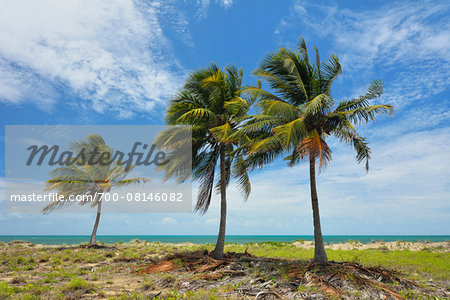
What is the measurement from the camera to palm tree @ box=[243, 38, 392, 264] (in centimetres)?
1127

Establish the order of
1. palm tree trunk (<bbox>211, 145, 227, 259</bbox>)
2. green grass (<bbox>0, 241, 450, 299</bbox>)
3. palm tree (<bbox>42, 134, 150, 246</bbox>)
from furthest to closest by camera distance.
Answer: palm tree (<bbox>42, 134, 150, 246</bbox>) → palm tree trunk (<bbox>211, 145, 227, 259</bbox>) → green grass (<bbox>0, 241, 450, 299</bbox>)

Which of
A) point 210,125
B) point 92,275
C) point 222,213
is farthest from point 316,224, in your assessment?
point 92,275

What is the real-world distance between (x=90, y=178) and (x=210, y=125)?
13.9 m

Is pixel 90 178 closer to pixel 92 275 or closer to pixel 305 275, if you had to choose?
pixel 92 275

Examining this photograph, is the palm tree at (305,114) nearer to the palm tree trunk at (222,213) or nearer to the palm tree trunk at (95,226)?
the palm tree trunk at (222,213)

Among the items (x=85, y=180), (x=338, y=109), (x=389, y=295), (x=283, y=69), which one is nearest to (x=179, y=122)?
(x=283, y=69)

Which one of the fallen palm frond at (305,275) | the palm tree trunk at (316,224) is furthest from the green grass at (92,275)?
the palm tree trunk at (316,224)

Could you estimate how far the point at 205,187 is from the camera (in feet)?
51.9

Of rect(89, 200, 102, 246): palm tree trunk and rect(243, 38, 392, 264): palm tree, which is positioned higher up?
rect(243, 38, 392, 264): palm tree

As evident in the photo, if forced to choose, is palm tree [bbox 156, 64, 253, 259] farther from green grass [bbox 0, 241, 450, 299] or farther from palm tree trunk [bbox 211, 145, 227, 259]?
green grass [bbox 0, 241, 450, 299]

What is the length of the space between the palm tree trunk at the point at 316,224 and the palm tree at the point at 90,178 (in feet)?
47.7

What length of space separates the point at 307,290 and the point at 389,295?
243cm

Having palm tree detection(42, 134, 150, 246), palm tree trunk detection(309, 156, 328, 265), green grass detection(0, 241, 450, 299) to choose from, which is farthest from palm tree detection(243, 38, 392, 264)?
palm tree detection(42, 134, 150, 246)

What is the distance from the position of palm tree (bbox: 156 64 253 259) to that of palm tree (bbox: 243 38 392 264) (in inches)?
69.5
